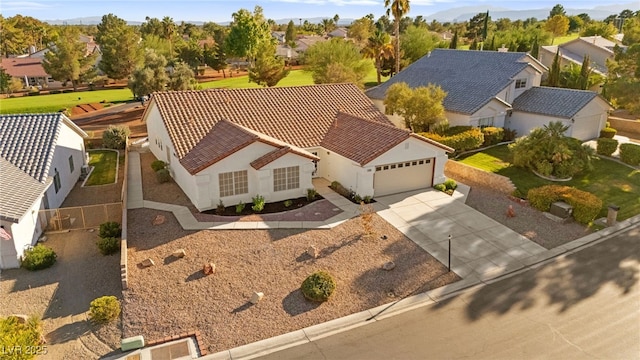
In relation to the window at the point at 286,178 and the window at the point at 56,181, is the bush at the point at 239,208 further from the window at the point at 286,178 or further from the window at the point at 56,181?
the window at the point at 56,181

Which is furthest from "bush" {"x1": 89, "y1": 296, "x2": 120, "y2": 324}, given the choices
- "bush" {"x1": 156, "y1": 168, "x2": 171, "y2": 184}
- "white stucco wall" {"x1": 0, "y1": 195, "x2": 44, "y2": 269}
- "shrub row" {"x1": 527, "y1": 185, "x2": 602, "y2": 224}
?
"shrub row" {"x1": 527, "y1": 185, "x2": 602, "y2": 224}

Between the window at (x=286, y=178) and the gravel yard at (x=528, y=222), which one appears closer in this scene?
the gravel yard at (x=528, y=222)

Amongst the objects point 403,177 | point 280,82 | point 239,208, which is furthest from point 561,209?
point 280,82

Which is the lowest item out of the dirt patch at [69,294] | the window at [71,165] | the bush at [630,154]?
the dirt patch at [69,294]

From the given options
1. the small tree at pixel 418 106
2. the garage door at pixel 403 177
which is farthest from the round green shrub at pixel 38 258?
the small tree at pixel 418 106

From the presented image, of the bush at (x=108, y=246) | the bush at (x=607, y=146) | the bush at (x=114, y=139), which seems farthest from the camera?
the bush at (x=114, y=139)

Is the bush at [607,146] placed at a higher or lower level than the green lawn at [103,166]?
higher

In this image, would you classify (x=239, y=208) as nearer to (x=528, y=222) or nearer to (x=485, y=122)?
(x=528, y=222)
